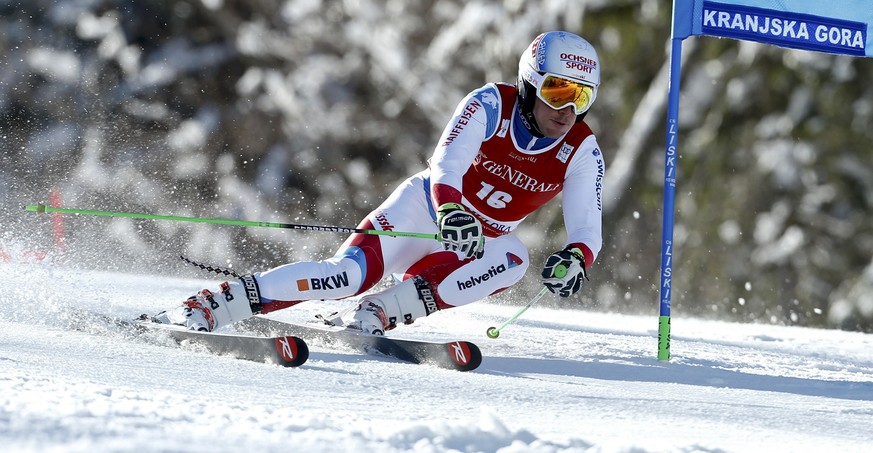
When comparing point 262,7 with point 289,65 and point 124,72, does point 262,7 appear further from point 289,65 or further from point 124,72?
point 124,72

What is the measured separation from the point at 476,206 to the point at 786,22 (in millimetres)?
1634

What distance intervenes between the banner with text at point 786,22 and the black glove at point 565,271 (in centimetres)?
121

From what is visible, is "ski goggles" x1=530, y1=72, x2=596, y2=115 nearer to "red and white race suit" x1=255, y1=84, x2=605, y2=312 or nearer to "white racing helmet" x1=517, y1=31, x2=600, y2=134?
"white racing helmet" x1=517, y1=31, x2=600, y2=134

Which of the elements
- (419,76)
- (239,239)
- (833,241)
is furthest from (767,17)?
(239,239)

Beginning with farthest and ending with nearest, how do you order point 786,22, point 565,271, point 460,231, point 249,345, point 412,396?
point 786,22 < point 565,271 < point 460,231 < point 249,345 < point 412,396

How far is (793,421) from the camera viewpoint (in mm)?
2803

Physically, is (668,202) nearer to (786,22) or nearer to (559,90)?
(559,90)

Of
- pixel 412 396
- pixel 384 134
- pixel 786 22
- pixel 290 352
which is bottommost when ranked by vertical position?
pixel 412 396

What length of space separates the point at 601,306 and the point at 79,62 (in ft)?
→ 28.8

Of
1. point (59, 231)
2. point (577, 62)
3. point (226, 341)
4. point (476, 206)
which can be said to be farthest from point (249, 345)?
point (59, 231)

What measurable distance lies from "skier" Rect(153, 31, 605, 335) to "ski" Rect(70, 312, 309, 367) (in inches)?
3.9

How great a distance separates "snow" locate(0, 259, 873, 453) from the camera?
2039mm

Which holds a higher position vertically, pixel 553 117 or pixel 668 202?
pixel 553 117

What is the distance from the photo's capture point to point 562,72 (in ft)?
13.3
